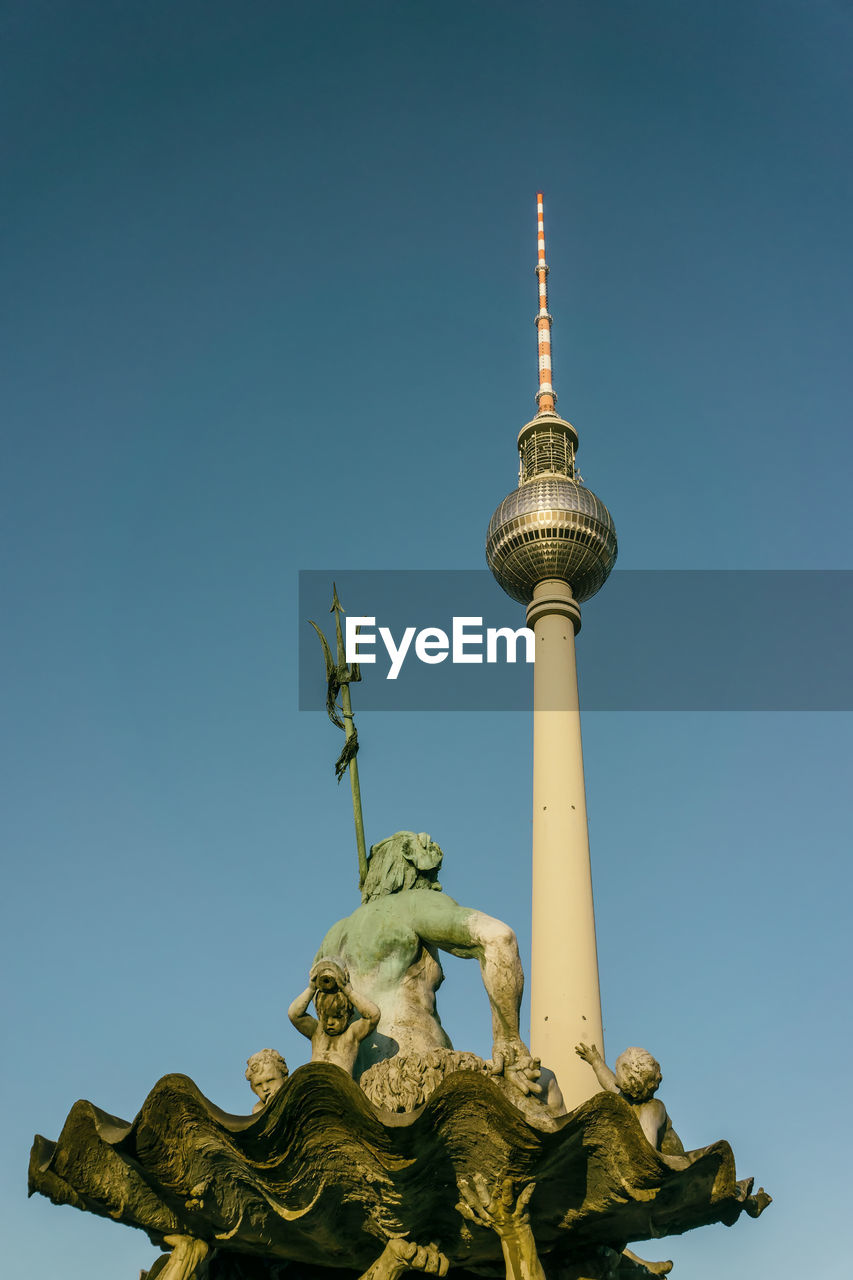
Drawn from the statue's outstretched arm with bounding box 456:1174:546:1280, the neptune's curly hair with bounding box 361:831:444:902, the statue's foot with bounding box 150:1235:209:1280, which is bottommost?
the statue's foot with bounding box 150:1235:209:1280

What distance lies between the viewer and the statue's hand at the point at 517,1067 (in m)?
10.4

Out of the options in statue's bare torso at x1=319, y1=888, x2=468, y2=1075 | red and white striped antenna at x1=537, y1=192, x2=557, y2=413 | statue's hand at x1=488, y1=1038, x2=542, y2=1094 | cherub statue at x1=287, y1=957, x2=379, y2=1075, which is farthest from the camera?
red and white striped antenna at x1=537, y1=192, x2=557, y2=413

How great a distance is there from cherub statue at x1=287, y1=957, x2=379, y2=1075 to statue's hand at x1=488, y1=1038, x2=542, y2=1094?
1.06m

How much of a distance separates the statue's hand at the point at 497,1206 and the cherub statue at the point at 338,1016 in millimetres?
1364

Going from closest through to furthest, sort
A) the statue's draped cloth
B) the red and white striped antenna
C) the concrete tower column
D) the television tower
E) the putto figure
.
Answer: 1. the statue's draped cloth
2. the putto figure
3. the concrete tower column
4. the television tower
5. the red and white striped antenna

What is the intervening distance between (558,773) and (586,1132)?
58434 mm

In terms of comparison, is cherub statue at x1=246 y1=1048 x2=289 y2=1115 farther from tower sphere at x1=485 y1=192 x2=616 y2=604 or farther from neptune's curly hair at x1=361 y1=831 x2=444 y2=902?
tower sphere at x1=485 y1=192 x2=616 y2=604

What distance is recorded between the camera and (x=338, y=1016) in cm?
1071

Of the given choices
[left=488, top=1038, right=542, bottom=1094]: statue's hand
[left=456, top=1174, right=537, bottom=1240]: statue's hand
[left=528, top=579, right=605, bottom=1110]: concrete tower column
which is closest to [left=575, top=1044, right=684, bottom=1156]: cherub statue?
[left=488, top=1038, right=542, bottom=1094]: statue's hand

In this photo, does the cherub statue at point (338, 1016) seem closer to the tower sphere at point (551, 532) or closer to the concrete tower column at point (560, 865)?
the concrete tower column at point (560, 865)

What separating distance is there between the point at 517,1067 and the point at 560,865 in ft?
178

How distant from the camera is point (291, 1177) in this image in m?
10.1

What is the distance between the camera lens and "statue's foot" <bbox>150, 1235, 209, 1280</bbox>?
10469 mm

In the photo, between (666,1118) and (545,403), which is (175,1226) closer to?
(666,1118)
